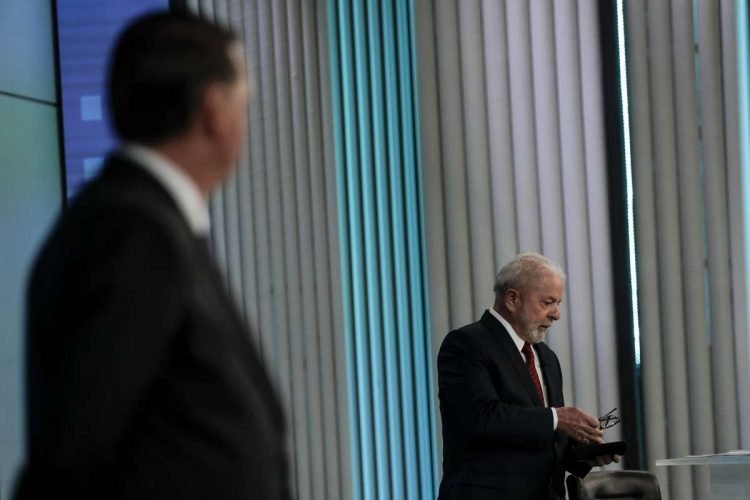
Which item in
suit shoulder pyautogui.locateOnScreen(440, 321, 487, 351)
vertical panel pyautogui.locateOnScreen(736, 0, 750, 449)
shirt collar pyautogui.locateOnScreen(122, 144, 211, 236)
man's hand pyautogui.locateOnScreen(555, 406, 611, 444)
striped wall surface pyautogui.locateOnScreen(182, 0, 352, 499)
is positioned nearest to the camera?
shirt collar pyautogui.locateOnScreen(122, 144, 211, 236)

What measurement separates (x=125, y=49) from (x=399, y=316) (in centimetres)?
471

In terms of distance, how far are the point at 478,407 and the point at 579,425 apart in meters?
0.34

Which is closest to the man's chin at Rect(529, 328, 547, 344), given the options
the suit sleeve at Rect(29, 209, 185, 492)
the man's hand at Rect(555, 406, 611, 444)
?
the man's hand at Rect(555, 406, 611, 444)

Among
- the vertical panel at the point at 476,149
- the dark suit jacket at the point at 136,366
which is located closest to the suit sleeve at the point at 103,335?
the dark suit jacket at the point at 136,366

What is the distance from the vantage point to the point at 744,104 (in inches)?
221

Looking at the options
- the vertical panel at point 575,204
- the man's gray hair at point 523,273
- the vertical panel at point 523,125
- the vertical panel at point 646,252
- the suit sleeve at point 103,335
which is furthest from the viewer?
the vertical panel at point 523,125

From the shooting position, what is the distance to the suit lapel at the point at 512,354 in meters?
4.40

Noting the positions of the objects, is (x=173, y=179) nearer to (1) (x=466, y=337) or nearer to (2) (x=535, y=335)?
(1) (x=466, y=337)

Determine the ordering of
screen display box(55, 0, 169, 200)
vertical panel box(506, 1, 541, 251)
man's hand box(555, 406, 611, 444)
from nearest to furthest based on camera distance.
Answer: man's hand box(555, 406, 611, 444) < vertical panel box(506, 1, 541, 251) < screen display box(55, 0, 169, 200)

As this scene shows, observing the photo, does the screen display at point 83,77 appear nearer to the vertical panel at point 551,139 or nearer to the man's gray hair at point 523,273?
the vertical panel at point 551,139

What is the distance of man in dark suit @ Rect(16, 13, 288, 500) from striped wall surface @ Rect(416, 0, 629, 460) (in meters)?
4.47

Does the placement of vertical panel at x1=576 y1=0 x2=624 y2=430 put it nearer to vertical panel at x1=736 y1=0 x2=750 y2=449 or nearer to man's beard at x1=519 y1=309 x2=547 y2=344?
vertical panel at x1=736 y1=0 x2=750 y2=449

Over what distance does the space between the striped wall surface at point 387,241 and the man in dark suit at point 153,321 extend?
182 inches

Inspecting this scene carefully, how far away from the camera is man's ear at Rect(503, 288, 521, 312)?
4477 mm
